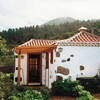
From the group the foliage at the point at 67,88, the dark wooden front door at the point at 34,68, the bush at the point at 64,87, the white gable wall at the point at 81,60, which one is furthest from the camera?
the dark wooden front door at the point at 34,68

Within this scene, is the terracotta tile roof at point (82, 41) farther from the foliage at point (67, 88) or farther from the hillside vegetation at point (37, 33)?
the hillside vegetation at point (37, 33)

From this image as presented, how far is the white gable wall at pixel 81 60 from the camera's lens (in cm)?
933

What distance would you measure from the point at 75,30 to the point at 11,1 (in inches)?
948

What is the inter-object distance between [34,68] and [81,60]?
5025 millimetres

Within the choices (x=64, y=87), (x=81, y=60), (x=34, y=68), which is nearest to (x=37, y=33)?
(x=34, y=68)

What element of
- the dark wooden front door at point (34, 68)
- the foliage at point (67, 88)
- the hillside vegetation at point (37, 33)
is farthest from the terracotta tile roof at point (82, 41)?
the hillside vegetation at point (37, 33)

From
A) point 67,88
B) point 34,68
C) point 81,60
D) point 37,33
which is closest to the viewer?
point 67,88

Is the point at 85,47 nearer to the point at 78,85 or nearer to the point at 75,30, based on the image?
the point at 78,85

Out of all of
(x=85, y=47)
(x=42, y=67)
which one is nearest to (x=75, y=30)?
(x=42, y=67)

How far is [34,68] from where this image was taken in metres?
13.5

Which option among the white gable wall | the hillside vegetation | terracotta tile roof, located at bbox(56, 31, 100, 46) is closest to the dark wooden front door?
terracotta tile roof, located at bbox(56, 31, 100, 46)

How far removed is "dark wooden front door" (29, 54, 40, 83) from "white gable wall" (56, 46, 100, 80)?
4245mm

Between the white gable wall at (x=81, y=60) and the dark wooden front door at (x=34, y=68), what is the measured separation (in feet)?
13.9

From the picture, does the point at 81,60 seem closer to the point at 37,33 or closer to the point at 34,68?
the point at 34,68
